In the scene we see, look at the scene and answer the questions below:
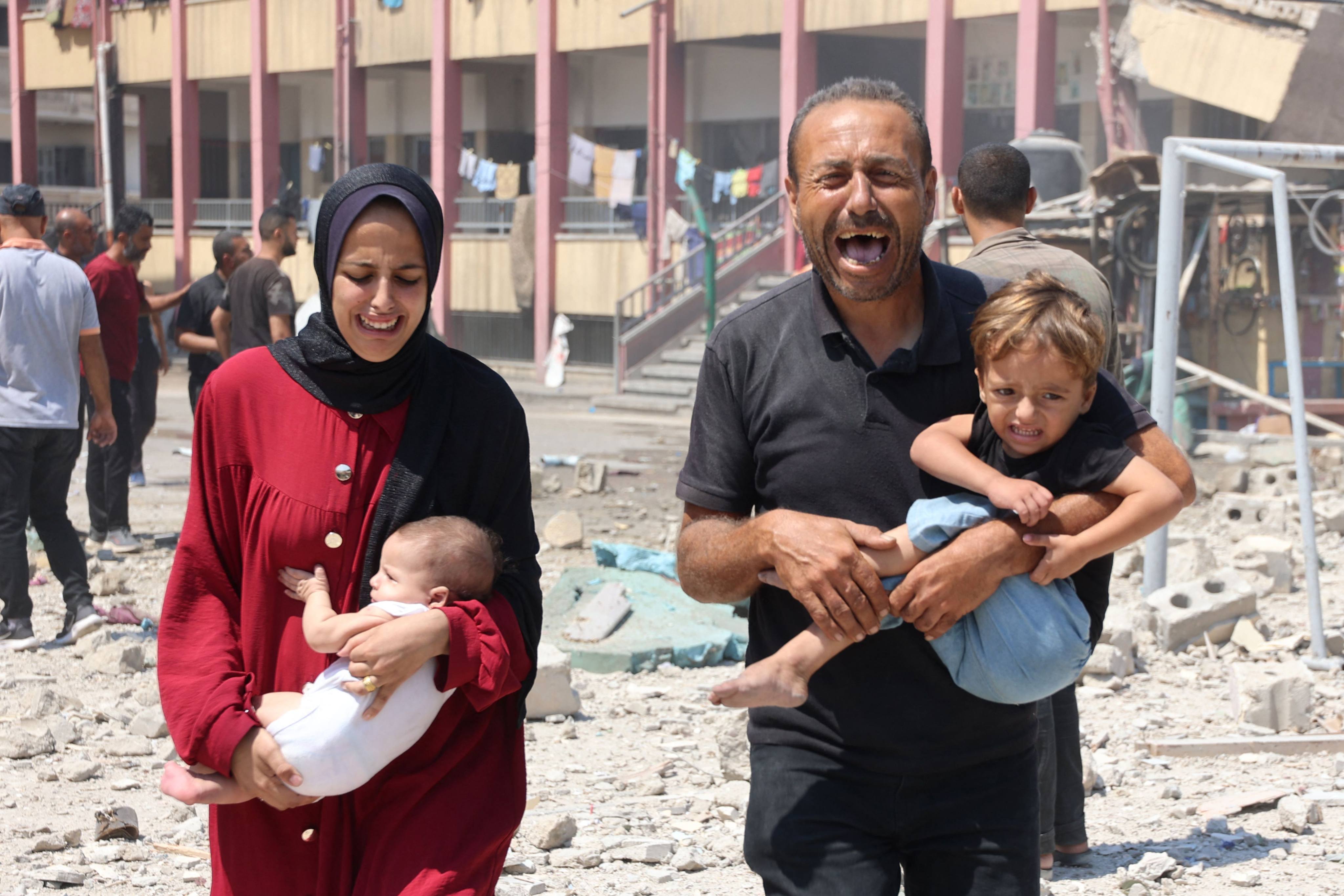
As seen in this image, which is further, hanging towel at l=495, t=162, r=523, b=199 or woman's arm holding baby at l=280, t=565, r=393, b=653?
hanging towel at l=495, t=162, r=523, b=199

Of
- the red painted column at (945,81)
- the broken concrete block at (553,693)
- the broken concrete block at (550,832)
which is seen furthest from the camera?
the red painted column at (945,81)

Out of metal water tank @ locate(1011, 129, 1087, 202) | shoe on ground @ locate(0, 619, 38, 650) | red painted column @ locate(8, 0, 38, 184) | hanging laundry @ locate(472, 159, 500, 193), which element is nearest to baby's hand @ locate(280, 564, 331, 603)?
shoe on ground @ locate(0, 619, 38, 650)

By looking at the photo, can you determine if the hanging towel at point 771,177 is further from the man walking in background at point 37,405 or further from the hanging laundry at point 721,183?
the man walking in background at point 37,405

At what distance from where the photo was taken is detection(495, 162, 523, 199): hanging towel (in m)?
28.1

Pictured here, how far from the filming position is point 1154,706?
6.64m

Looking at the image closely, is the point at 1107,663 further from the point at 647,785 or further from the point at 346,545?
the point at 346,545

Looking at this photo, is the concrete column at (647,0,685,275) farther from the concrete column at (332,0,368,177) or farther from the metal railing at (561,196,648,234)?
the concrete column at (332,0,368,177)

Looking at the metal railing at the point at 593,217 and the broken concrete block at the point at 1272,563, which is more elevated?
the metal railing at the point at 593,217

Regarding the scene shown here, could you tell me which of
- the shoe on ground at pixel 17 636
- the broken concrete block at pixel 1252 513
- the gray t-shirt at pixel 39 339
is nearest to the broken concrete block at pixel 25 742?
the shoe on ground at pixel 17 636

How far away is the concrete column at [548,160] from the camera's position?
26.4 metres

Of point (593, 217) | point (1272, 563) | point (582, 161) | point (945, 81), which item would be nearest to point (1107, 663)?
point (1272, 563)

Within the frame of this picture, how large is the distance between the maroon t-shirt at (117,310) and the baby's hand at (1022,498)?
7603mm

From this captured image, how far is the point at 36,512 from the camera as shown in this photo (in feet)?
23.8

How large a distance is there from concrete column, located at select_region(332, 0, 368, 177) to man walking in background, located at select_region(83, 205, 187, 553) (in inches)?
798
